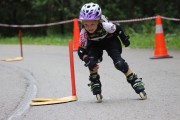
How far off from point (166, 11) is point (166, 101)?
2417 centimetres

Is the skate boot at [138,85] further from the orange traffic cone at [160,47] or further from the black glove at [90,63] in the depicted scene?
the orange traffic cone at [160,47]

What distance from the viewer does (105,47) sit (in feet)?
28.0

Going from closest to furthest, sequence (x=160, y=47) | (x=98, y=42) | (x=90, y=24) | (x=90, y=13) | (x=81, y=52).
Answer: (x=90, y=13) < (x=90, y=24) < (x=81, y=52) < (x=98, y=42) < (x=160, y=47)

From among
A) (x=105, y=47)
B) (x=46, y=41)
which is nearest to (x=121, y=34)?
(x=105, y=47)

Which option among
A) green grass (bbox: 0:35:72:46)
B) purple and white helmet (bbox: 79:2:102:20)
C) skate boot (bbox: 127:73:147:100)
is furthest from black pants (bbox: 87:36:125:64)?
green grass (bbox: 0:35:72:46)

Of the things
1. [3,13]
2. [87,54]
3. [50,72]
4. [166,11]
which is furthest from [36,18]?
[87,54]

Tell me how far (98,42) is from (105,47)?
0.46ft

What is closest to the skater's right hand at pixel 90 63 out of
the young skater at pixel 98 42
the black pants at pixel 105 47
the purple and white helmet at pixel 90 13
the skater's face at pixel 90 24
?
the young skater at pixel 98 42

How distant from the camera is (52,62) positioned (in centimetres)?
1551

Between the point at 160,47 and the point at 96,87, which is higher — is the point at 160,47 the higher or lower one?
the higher one

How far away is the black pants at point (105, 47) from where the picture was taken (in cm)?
845

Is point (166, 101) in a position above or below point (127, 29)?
below

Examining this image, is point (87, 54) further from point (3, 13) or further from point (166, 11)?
point (3, 13)

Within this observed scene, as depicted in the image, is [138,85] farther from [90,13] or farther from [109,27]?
[90,13]
